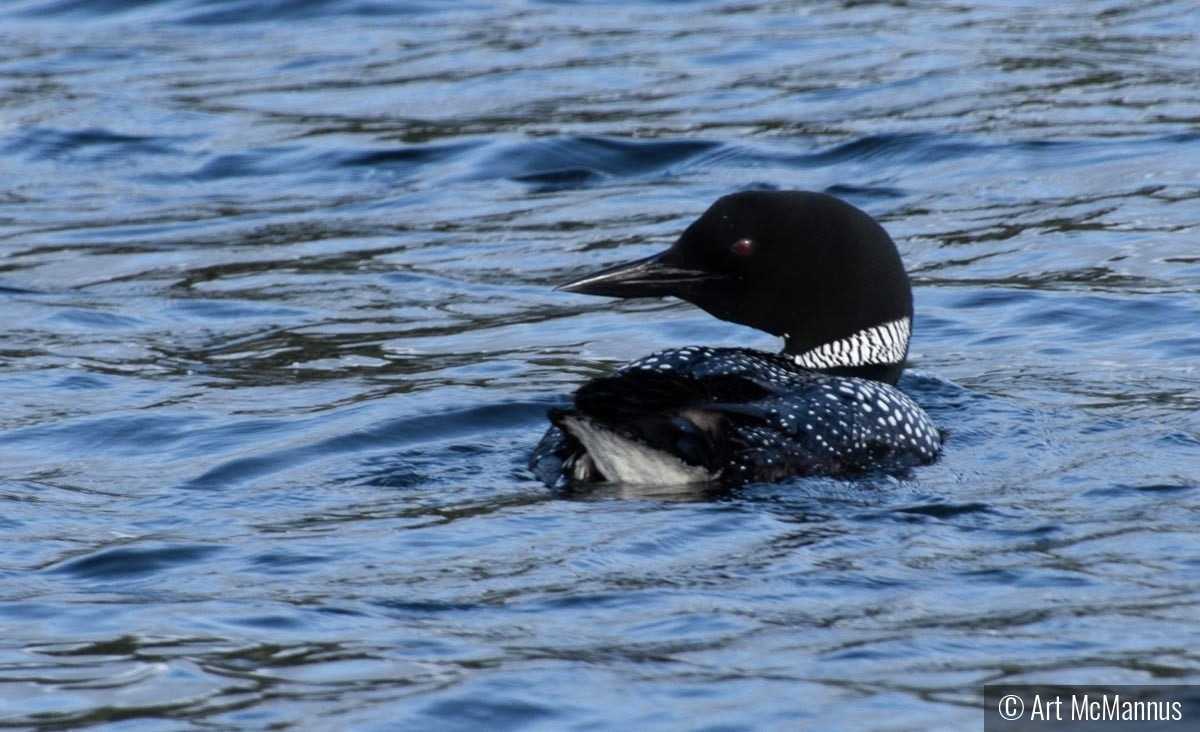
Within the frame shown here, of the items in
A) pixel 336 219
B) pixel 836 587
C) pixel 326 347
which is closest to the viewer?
pixel 836 587

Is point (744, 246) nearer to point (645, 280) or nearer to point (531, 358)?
point (645, 280)

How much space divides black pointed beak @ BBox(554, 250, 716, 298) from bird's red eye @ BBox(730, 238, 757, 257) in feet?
0.36

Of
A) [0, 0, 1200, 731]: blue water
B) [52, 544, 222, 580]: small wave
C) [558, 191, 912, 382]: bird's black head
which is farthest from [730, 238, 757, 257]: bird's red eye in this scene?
[52, 544, 222, 580]: small wave

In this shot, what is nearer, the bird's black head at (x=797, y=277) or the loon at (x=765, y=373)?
the loon at (x=765, y=373)

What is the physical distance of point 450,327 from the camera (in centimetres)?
728

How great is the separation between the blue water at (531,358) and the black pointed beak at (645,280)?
0.50 metres

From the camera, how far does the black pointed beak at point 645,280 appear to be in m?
5.56

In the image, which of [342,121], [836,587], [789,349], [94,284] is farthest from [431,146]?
[836,587]

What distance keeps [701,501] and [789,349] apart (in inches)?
46.7

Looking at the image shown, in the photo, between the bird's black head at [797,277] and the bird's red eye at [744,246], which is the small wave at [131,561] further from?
the bird's red eye at [744,246]

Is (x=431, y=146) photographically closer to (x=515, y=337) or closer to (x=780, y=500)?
(x=515, y=337)

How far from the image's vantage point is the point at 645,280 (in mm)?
5582

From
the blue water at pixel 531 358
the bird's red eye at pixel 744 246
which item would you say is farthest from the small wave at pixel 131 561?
the bird's red eye at pixel 744 246

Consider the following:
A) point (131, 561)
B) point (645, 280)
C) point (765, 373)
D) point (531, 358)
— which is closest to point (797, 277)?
point (645, 280)
